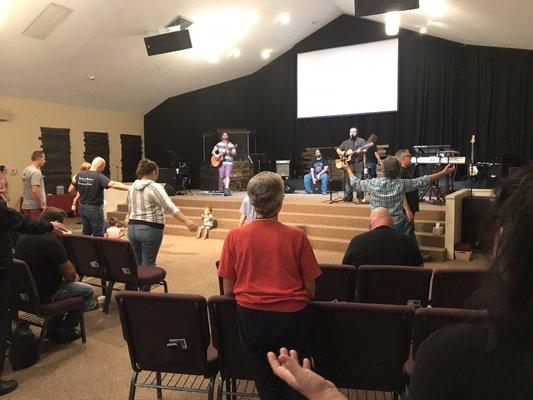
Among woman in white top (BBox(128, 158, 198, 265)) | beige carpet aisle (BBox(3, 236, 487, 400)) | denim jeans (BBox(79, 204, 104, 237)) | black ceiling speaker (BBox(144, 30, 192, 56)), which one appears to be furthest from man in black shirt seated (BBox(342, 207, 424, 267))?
black ceiling speaker (BBox(144, 30, 192, 56))

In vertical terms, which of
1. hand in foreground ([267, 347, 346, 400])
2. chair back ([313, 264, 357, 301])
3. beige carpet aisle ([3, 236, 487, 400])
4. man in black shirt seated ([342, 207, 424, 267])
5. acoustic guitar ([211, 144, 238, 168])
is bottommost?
beige carpet aisle ([3, 236, 487, 400])

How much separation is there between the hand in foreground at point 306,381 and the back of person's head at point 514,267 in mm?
347

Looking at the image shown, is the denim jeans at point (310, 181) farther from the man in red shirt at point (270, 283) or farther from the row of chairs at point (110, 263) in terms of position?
the man in red shirt at point (270, 283)

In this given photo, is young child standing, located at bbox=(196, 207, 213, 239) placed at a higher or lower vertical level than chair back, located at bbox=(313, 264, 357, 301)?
lower

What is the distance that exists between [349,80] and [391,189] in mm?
7813

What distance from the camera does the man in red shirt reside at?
1955 mm

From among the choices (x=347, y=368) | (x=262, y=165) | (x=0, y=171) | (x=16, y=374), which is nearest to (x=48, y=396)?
(x=16, y=374)

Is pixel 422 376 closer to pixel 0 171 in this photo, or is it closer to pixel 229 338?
pixel 229 338

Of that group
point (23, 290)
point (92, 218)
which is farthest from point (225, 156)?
point (23, 290)

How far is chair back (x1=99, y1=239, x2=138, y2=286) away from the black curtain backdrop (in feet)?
27.7

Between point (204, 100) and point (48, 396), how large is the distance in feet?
39.0

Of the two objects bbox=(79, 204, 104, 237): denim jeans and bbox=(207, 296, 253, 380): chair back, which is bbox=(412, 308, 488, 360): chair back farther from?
bbox=(79, 204, 104, 237): denim jeans

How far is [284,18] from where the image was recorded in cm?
1045

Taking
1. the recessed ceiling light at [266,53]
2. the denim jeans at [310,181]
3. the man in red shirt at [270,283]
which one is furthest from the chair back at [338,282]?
the recessed ceiling light at [266,53]
